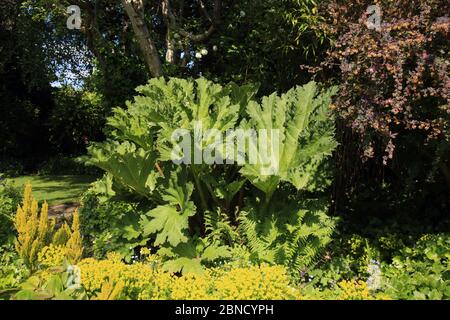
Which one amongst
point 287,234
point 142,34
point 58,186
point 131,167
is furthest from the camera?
point 58,186

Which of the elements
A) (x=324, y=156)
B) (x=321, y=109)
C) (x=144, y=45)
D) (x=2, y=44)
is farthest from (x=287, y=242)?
(x=2, y=44)

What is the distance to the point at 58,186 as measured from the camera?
397 inches

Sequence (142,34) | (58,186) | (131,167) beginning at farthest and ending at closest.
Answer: (58,186)
(142,34)
(131,167)

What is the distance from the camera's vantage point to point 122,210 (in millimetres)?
5004

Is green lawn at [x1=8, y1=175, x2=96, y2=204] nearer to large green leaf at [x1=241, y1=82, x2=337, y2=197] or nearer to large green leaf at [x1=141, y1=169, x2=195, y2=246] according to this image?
large green leaf at [x1=141, y1=169, x2=195, y2=246]

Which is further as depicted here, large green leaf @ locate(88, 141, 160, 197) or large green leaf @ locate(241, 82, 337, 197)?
large green leaf @ locate(88, 141, 160, 197)

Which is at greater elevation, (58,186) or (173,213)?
(173,213)

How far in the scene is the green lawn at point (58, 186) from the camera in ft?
27.6

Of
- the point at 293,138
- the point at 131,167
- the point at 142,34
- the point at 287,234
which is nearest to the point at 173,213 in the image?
the point at 131,167

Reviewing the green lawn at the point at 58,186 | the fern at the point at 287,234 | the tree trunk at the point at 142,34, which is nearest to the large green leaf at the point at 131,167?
the fern at the point at 287,234

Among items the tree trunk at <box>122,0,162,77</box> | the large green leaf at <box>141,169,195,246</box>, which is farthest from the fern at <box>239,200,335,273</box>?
the tree trunk at <box>122,0,162,77</box>

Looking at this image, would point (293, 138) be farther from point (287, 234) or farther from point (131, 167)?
point (131, 167)

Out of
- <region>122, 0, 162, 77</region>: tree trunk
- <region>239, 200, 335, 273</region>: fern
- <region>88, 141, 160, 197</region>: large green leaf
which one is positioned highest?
<region>122, 0, 162, 77</region>: tree trunk

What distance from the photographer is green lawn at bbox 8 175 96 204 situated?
8422 mm
